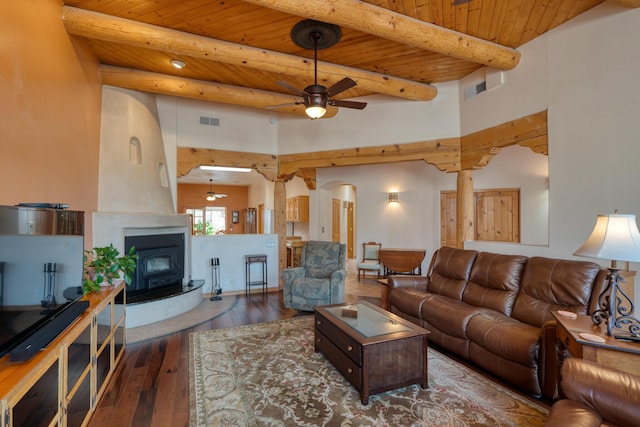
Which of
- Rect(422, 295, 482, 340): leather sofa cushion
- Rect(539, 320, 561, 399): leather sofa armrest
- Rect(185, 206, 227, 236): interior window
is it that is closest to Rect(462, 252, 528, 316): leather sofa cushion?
Rect(422, 295, 482, 340): leather sofa cushion

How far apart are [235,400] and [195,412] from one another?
275 millimetres

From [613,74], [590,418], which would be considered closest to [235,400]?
[590,418]

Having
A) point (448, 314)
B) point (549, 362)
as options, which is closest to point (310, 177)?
point (448, 314)

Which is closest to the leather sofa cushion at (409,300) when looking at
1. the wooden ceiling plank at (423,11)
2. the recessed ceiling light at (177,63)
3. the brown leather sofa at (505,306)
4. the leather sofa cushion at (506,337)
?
the brown leather sofa at (505,306)

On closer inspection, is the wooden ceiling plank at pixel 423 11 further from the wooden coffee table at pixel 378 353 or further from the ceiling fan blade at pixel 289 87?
the wooden coffee table at pixel 378 353

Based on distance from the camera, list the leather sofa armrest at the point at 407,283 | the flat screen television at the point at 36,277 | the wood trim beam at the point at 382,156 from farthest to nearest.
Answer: the wood trim beam at the point at 382,156, the leather sofa armrest at the point at 407,283, the flat screen television at the point at 36,277

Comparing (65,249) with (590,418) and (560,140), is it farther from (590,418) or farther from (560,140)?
(560,140)

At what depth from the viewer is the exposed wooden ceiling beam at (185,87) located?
410cm

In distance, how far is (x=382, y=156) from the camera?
519 cm

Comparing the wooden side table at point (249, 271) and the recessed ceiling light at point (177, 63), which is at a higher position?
the recessed ceiling light at point (177, 63)

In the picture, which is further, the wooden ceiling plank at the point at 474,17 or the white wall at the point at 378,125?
the white wall at the point at 378,125

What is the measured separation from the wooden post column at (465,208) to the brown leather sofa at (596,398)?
3178mm

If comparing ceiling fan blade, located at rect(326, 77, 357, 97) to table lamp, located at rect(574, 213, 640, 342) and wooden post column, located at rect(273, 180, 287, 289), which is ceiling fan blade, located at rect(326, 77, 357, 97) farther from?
wooden post column, located at rect(273, 180, 287, 289)

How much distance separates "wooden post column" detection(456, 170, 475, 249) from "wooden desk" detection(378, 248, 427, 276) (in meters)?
1.70
